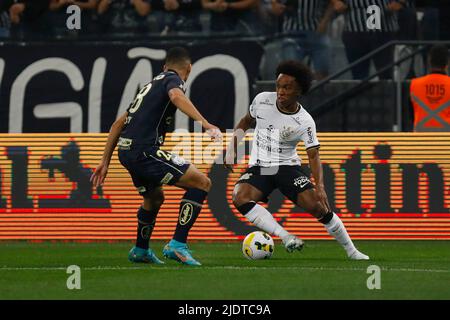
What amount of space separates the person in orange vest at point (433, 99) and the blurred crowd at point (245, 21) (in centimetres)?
168

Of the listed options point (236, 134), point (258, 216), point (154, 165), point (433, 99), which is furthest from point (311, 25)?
point (154, 165)

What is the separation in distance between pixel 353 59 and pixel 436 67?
2041 millimetres

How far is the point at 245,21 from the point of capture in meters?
17.3

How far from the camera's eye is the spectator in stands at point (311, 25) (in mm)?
17250

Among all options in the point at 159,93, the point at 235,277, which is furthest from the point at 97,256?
the point at 235,277

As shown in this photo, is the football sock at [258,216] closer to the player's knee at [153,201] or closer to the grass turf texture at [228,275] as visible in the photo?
the grass turf texture at [228,275]

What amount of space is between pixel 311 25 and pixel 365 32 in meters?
0.79

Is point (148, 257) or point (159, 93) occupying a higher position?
point (159, 93)

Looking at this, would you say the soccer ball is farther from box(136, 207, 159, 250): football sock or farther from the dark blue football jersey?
the dark blue football jersey

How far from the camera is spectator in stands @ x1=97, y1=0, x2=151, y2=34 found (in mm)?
17438

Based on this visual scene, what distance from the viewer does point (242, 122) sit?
12656 millimetres

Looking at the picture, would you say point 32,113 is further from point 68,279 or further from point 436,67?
point 68,279

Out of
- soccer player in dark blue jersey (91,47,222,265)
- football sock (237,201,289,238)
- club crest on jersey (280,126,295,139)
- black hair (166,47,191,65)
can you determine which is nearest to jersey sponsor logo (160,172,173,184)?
soccer player in dark blue jersey (91,47,222,265)

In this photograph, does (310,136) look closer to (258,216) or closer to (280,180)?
(280,180)
